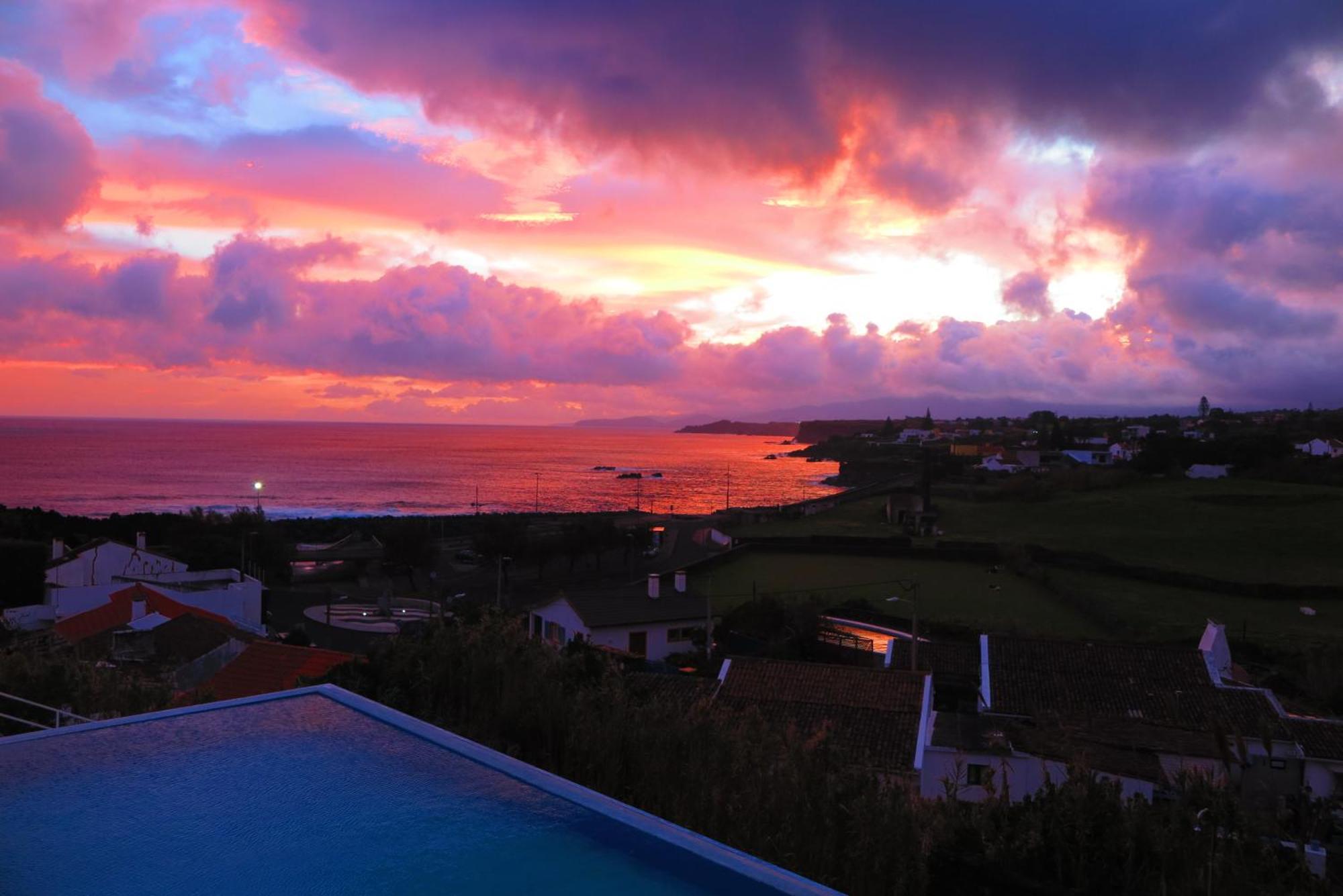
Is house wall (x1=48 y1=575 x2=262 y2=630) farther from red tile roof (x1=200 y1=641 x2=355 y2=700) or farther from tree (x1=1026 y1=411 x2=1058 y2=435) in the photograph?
tree (x1=1026 y1=411 x2=1058 y2=435)

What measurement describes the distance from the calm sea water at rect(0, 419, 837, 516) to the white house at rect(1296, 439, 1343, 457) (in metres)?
35.6

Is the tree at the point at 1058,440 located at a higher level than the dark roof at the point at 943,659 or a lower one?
higher

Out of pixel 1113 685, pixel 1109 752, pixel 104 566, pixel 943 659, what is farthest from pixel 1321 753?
pixel 104 566

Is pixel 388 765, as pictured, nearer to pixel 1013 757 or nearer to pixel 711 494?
pixel 1013 757

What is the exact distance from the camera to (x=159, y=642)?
14414 mm

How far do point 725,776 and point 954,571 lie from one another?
27.6 m

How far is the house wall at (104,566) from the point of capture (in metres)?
22.9

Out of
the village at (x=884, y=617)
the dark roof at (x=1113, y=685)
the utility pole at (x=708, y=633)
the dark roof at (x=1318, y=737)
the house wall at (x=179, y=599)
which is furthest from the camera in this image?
the house wall at (x=179, y=599)

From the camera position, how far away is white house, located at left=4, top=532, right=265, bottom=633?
62.7 ft

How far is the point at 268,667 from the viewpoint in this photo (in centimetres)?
1138

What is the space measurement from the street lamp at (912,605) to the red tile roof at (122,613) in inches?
481

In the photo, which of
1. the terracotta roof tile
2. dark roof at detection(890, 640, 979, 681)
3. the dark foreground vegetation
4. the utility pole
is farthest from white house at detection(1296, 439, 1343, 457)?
the dark foreground vegetation

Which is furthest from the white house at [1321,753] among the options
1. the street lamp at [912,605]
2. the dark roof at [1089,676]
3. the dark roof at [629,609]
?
the dark roof at [629,609]

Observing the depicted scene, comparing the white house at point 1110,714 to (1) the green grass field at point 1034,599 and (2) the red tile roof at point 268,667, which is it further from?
(2) the red tile roof at point 268,667
